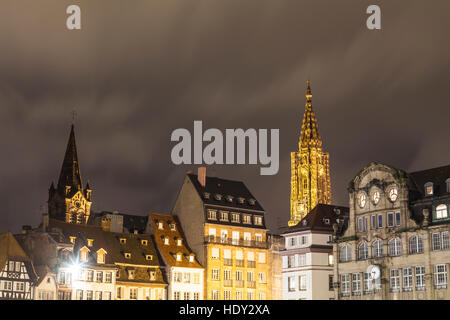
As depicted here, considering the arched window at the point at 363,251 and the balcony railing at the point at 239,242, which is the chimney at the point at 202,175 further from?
the arched window at the point at 363,251

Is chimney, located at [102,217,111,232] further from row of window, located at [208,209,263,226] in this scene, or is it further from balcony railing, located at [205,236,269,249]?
row of window, located at [208,209,263,226]

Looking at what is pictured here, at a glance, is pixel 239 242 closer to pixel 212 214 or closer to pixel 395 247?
pixel 212 214

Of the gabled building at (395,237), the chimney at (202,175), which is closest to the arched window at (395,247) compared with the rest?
the gabled building at (395,237)

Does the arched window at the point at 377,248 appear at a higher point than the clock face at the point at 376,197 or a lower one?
lower

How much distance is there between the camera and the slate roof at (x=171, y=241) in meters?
126

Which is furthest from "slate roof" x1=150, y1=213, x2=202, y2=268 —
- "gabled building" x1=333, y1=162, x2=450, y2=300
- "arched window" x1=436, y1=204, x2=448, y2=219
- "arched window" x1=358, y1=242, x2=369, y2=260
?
"arched window" x1=436, y1=204, x2=448, y2=219

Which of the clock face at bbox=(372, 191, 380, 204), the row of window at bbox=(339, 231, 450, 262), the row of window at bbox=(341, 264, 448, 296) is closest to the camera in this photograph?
the row of window at bbox=(341, 264, 448, 296)

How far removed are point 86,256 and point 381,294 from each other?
41128 millimetres

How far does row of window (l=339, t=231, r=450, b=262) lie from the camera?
314 feet

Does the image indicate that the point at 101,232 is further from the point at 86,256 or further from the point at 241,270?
the point at 241,270

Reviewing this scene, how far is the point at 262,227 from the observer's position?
452 ft

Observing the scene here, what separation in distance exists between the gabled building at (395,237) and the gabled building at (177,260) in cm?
2617
